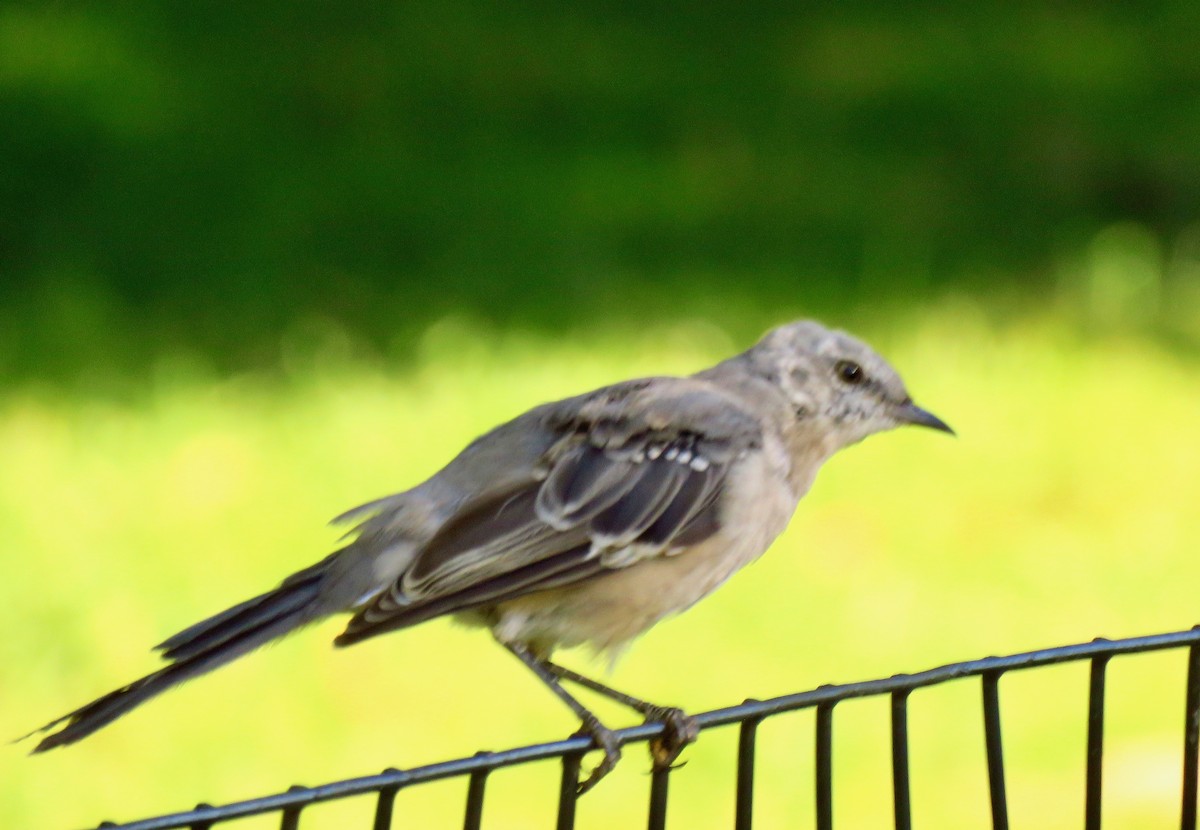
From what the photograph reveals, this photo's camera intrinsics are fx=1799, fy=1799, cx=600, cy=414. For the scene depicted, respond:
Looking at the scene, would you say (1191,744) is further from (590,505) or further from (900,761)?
(590,505)

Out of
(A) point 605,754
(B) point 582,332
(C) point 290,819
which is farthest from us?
(B) point 582,332

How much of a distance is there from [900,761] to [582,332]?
544cm

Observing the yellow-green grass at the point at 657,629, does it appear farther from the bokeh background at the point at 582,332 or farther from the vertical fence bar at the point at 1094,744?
the vertical fence bar at the point at 1094,744

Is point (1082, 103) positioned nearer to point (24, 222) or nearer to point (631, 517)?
point (24, 222)

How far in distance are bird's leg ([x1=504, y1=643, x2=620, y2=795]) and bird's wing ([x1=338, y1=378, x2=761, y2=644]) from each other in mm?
223

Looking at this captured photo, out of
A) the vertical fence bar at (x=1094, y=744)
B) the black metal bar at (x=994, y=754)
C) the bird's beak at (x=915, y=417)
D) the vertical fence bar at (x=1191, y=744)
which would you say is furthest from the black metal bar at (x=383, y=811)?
the bird's beak at (x=915, y=417)

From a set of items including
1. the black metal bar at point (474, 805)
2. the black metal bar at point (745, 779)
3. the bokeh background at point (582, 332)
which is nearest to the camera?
the black metal bar at point (474, 805)

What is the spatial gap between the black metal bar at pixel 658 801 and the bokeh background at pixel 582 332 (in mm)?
1414

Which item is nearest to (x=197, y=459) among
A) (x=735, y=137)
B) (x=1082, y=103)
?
(x=735, y=137)

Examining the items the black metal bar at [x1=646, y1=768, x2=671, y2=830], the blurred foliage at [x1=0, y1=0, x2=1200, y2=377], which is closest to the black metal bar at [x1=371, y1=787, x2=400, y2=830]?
the black metal bar at [x1=646, y1=768, x2=671, y2=830]

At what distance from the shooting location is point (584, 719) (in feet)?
11.1

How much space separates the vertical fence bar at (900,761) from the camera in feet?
8.05

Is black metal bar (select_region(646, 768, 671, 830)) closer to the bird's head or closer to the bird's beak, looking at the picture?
the bird's head

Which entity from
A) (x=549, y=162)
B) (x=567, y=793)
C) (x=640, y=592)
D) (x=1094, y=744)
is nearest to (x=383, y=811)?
(x=567, y=793)
